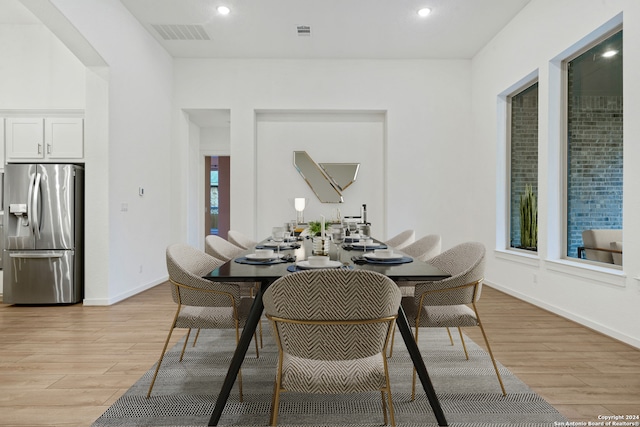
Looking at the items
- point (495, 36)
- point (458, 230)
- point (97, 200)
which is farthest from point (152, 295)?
point (495, 36)

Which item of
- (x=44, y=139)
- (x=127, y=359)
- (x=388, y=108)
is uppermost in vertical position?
(x=388, y=108)

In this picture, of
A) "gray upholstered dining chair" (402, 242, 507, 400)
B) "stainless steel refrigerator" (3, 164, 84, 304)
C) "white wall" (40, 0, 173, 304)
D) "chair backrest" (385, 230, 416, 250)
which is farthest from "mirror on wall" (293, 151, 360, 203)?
"gray upholstered dining chair" (402, 242, 507, 400)

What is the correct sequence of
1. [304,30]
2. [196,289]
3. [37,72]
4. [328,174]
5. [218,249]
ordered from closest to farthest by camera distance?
[196,289]
[218,249]
[37,72]
[304,30]
[328,174]

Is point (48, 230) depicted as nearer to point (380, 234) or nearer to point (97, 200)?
point (97, 200)

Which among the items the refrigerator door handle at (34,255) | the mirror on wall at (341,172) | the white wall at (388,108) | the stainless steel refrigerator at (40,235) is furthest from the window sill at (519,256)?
the refrigerator door handle at (34,255)

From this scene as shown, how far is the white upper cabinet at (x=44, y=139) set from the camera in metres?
4.39

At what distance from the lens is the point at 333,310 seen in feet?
4.49

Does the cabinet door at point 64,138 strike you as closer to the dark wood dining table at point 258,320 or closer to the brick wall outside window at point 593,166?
the dark wood dining table at point 258,320

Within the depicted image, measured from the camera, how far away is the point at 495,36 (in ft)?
17.2

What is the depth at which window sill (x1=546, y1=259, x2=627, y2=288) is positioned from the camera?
122 inches

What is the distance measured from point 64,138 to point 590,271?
536 cm

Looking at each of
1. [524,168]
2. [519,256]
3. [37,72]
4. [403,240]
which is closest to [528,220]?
[519,256]

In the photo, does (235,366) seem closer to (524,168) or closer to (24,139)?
(24,139)

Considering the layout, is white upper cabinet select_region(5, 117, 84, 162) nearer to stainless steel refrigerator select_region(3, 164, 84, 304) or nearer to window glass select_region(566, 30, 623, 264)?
stainless steel refrigerator select_region(3, 164, 84, 304)
